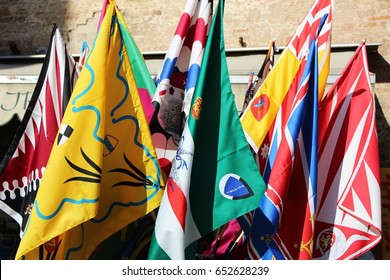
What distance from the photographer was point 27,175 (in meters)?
3.90

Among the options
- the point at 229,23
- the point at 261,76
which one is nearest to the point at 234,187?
the point at 261,76

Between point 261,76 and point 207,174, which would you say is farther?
point 261,76

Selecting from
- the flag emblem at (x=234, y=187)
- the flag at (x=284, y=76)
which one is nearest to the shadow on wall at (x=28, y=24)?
the flag at (x=284, y=76)

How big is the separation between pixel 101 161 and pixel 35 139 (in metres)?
A: 0.81

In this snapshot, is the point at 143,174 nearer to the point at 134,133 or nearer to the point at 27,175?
the point at 134,133

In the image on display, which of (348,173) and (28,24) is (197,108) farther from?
(28,24)

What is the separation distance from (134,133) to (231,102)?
0.61 m

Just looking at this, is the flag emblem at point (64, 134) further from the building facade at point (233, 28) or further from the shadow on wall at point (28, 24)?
the shadow on wall at point (28, 24)

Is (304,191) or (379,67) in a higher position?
(379,67)

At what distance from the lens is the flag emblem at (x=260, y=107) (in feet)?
14.0

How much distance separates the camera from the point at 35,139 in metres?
3.99

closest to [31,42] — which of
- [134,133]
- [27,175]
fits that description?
[27,175]

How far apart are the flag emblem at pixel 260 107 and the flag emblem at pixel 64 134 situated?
1442 millimetres

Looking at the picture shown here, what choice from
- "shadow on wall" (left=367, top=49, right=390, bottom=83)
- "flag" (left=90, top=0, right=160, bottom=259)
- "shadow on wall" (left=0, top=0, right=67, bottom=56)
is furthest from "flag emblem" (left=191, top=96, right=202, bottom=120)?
"shadow on wall" (left=0, top=0, right=67, bottom=56)
